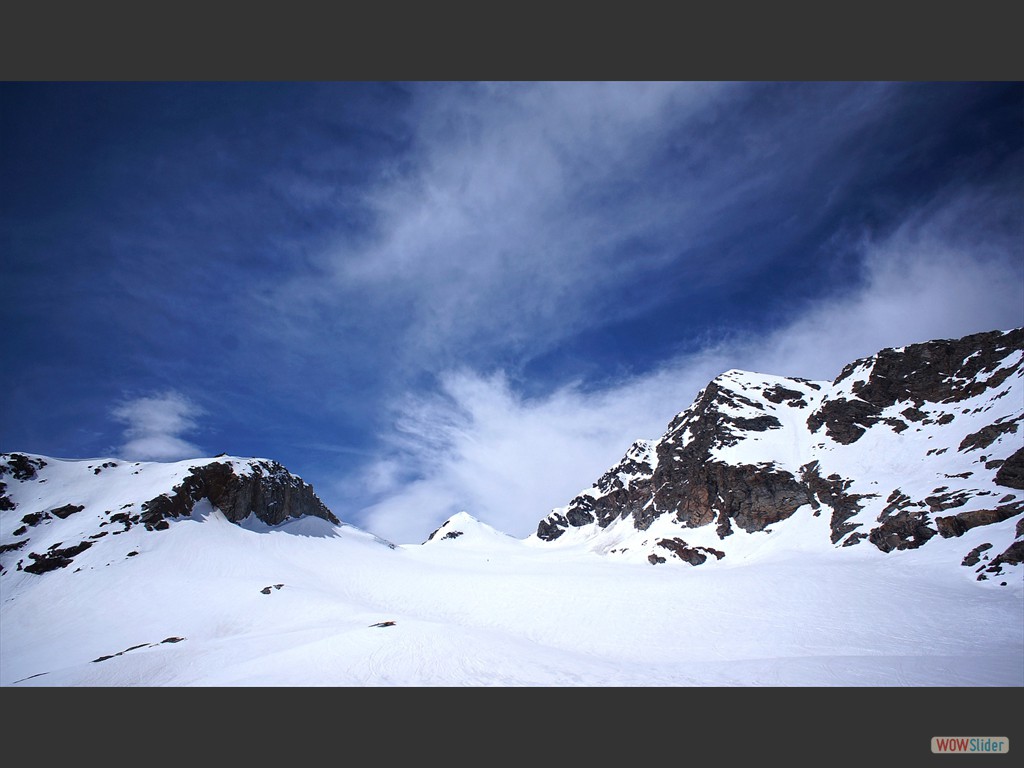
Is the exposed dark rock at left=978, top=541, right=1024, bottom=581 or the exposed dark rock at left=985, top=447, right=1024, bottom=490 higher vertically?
the exposed dark rock at left=985, top=447, right=1024, bottom=490

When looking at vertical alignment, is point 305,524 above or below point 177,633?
above

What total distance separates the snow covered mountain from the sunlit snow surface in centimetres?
25

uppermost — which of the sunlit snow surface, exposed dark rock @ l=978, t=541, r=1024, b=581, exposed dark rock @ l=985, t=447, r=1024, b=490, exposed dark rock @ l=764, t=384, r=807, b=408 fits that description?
exposed dark rock @ l=764, t=384, r=807, b=408

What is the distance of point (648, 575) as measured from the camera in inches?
2053

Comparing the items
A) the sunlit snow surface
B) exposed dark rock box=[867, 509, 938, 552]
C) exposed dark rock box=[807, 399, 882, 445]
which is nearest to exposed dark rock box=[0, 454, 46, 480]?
the sunlit snow surface

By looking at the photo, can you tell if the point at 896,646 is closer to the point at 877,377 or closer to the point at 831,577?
the point at 831,577

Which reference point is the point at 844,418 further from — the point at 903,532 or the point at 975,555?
the point at 975,555

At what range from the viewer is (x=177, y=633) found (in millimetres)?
32875

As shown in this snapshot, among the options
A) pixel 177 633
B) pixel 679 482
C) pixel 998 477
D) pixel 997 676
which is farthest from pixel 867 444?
pixel 177 633

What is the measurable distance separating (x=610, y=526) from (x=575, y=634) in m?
97.3

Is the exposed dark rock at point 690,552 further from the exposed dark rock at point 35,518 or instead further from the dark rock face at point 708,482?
the exposed dark rock at point 35,518

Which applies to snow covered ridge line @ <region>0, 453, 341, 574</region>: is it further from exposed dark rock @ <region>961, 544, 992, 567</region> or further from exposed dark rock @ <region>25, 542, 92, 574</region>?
exposed dark rock @ <region>961, 544, 992, 567</region>

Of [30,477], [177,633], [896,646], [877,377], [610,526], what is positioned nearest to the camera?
[896,646]

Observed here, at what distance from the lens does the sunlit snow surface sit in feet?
64.4
